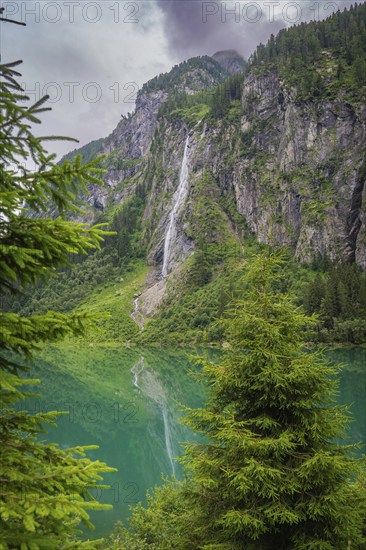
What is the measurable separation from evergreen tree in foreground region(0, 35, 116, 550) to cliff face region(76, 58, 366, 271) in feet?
403

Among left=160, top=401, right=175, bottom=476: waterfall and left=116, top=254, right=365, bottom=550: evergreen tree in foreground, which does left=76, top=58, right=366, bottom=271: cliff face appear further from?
left=116, top=254, right=365, bottom=550: evergreen tree in foreground

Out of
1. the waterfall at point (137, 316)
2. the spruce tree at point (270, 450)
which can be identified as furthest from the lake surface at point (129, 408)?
the waterfall at point (137, 316)

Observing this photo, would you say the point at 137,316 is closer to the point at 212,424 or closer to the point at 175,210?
the point at 175,210

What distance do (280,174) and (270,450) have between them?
154m

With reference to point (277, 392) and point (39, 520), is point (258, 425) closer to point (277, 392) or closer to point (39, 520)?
point (277, 392)

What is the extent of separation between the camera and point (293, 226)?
14200cm

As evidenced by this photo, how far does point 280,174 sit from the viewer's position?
151875 millimetres

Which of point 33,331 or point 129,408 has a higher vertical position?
point 33,331

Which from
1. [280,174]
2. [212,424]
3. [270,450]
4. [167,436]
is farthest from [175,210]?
[270,450]

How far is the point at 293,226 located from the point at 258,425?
140139 mm

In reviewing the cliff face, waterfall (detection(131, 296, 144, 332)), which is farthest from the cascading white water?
waterfall (detection(131, 296, 144, 332))

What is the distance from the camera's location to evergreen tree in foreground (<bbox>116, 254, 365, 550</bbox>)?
8.25 meters

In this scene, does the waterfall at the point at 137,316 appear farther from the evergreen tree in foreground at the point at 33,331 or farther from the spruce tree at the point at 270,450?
the evergreen tree in foreground at the point at 33,331

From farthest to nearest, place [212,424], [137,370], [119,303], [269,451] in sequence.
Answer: [119,303]
[137,370]
[212,424]
[269,451]
